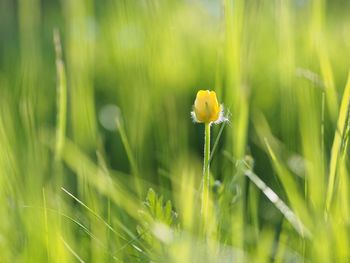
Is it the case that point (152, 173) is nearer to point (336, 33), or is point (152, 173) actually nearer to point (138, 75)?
point (138, 75)

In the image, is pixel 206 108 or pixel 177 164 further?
pixel 177 164

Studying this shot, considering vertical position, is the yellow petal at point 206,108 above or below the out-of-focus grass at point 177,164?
above

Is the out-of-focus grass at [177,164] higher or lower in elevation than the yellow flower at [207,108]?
lower

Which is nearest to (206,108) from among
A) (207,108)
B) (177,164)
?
(207,108)

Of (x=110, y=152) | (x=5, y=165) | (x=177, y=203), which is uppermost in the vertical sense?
(x=5, y=165)

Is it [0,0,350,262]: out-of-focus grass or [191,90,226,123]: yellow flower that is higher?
[191,90,226,123]: yellow flower

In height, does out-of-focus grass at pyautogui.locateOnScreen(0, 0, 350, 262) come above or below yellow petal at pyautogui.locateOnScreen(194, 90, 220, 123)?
below

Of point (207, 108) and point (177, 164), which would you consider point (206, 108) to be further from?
point (177, 164)

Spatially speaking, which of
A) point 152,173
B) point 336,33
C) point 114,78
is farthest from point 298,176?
point 336,33
